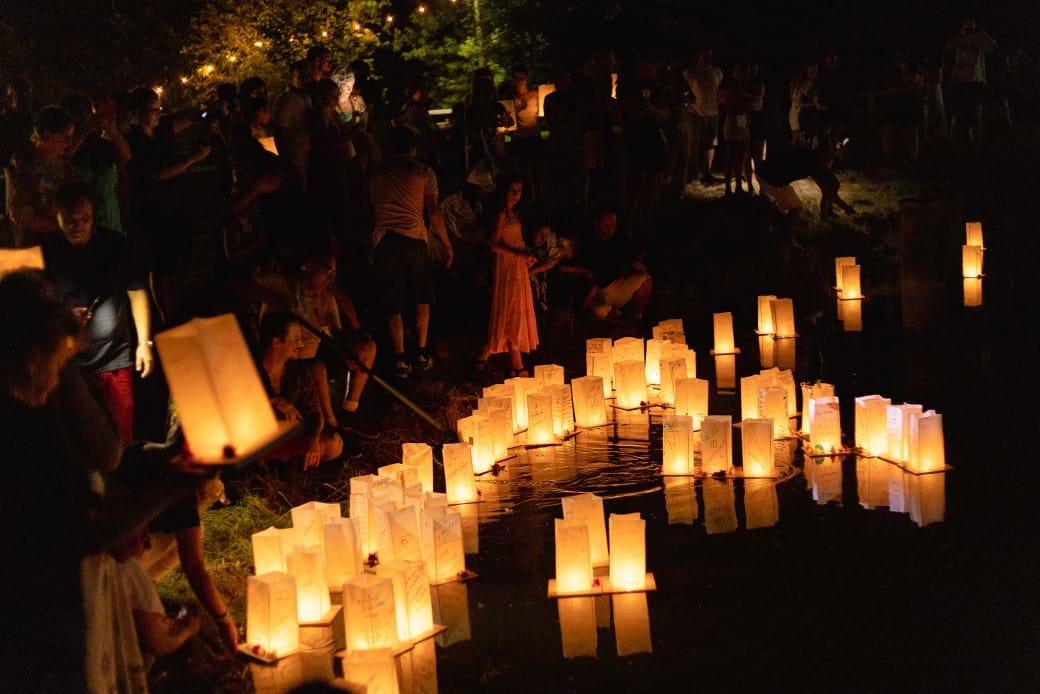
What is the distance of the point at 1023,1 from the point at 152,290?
25.4m

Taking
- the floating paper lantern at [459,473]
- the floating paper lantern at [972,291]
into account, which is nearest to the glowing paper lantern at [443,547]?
the floating paper lantern at [459,473]

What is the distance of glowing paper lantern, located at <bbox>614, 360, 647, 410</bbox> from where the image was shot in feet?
31.4

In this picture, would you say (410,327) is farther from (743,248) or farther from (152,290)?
(743,248)

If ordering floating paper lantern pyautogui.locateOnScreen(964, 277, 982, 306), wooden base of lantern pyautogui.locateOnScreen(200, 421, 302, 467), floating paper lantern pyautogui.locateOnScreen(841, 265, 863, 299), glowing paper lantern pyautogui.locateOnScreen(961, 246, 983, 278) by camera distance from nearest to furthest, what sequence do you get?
Answer: 1. wooden base of lantern pyautogui.locateOnScreen(200, 421, 302, 467)
2. floating paper lantern pyautogui.locateOnScreen(964, 277, 982, 306)
3. glowing paper lantern pyautogui.locateOnScreen(961, 246, 983, 278)
4. floating paper lantern pyautogui.locateOnScreen(841, 265, 863, 299)

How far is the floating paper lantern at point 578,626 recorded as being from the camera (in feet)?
17.1

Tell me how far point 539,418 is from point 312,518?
279 centimetres

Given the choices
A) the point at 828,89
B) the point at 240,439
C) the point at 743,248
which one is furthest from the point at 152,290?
the point at 828,89

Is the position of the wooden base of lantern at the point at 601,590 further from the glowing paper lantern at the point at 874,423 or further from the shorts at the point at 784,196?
the shorts at the point at 784,196

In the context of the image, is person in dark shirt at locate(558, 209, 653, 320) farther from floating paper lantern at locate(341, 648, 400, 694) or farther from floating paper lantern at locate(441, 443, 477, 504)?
floating paper lantern at locate(341, 648, 400, 694)

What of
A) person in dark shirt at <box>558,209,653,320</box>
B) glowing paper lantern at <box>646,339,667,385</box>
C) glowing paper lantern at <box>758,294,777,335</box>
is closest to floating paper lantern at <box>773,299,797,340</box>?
glowing paper lantern at <box>758,294,777,335</box>

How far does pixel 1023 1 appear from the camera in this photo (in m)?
28.7

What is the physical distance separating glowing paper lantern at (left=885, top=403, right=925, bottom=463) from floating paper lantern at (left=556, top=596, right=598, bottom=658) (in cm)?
271

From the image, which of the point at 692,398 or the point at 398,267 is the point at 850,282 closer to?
the point at 692,398

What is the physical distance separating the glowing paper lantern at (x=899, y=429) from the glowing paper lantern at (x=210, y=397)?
212 inches
